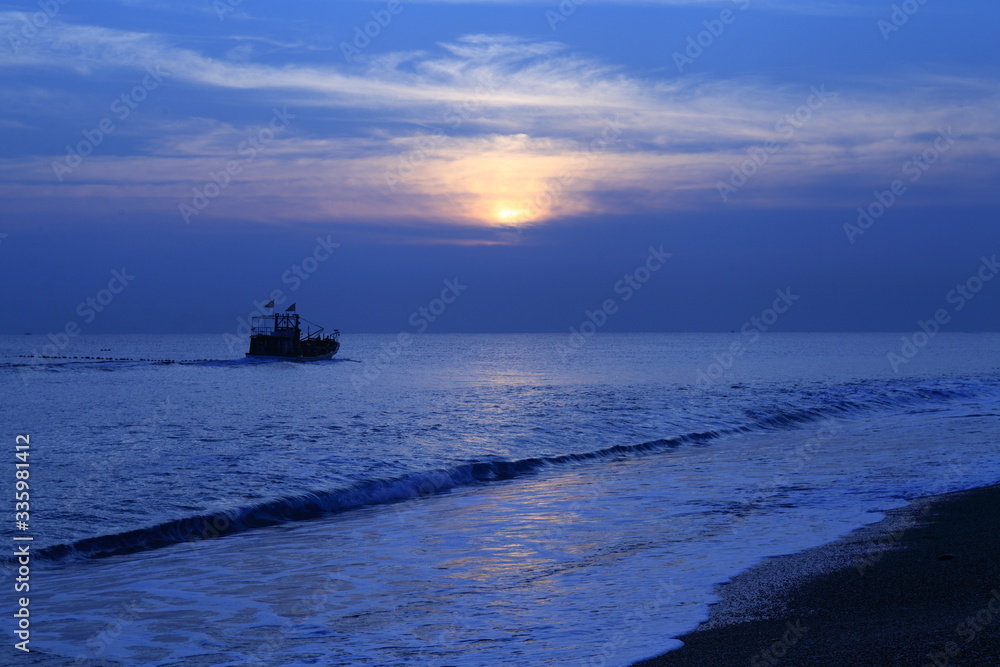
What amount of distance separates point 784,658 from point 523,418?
87.4 ft

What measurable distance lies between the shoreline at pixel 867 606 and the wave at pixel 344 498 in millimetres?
9206

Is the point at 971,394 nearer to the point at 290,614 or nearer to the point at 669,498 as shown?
the point at 669,498

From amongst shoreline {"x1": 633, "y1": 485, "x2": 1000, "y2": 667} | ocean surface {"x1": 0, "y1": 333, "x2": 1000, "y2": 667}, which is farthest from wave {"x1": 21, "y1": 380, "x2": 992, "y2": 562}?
shoreline {"x1": 633, "y1": 485, "x2": 1000, "y2": 667}

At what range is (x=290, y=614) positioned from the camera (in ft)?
27.1

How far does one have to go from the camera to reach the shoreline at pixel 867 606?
608 cm

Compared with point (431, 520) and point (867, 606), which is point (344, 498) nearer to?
point (431, 520)

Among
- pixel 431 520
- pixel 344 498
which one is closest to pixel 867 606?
pixel 431 520

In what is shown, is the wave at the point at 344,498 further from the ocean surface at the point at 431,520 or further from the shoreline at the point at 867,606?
the shoreline at the point at 867,606

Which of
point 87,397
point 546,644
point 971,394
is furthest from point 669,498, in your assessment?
point 87,397

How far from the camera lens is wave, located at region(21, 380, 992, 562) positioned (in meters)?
12.6

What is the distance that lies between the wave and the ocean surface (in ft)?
0.23

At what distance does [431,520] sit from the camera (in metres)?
13.9

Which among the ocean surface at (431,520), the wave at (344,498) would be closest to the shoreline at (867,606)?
the ocean surface at (431,520)

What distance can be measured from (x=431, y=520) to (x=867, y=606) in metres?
8.03
